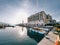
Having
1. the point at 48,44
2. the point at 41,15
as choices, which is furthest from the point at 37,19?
the point at 48,44

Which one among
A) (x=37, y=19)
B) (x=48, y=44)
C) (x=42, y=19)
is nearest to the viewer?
(x=48, y=44)

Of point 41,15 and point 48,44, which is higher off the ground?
point 41,15

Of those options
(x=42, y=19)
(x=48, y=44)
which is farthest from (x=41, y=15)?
(x=48, y=44)

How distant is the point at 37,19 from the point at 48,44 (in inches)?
1618

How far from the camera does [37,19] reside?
154 ft

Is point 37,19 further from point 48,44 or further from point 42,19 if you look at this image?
point 48,44

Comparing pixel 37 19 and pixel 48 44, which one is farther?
pixel 37 19

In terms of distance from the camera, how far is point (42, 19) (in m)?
43.8

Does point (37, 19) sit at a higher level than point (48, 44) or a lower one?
higher

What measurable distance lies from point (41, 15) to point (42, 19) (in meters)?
2.71

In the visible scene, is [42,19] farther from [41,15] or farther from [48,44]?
[48,44]

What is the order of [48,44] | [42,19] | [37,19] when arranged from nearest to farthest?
[48,44]
[42,19]
[37,19]

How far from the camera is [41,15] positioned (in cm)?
4453

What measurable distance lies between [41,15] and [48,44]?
3935 centimetres
